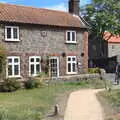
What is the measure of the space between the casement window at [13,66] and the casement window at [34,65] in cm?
144

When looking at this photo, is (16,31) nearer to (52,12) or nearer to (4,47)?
(4,47)

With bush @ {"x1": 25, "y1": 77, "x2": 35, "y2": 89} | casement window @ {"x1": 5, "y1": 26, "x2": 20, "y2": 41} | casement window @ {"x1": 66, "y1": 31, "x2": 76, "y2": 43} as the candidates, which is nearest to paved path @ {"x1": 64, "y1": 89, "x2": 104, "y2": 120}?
bush @ {"x1": 25, "y1": 77, "x2": 35, "y2": 89}

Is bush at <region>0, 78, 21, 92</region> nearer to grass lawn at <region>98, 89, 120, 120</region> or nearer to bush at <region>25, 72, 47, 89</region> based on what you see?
bush at <region>25, 72, 47, 89</region>

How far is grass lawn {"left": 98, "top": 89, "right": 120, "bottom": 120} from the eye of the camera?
63.2 feet

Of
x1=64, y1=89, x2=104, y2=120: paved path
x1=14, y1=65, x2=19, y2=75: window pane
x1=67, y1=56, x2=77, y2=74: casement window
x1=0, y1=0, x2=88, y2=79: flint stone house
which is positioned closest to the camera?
x1=64, y1=89, x2=104, y2=120: paved path

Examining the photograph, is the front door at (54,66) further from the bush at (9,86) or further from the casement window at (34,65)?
the bush at (9,86)

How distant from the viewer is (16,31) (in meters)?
38.2

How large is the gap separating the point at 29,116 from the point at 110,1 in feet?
208

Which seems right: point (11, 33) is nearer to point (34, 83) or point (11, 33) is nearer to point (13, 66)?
point (13, 66)

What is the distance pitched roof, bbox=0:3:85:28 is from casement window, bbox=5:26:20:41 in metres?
0.73

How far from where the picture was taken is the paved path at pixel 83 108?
1857 cm

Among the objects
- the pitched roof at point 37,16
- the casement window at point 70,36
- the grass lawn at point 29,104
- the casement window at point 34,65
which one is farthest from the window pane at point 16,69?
the casement window at point 70,36

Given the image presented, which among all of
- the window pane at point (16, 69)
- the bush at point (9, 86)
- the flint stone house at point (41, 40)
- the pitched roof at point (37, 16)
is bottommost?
the bush at point (9, 86)

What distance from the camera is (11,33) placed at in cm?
3769
